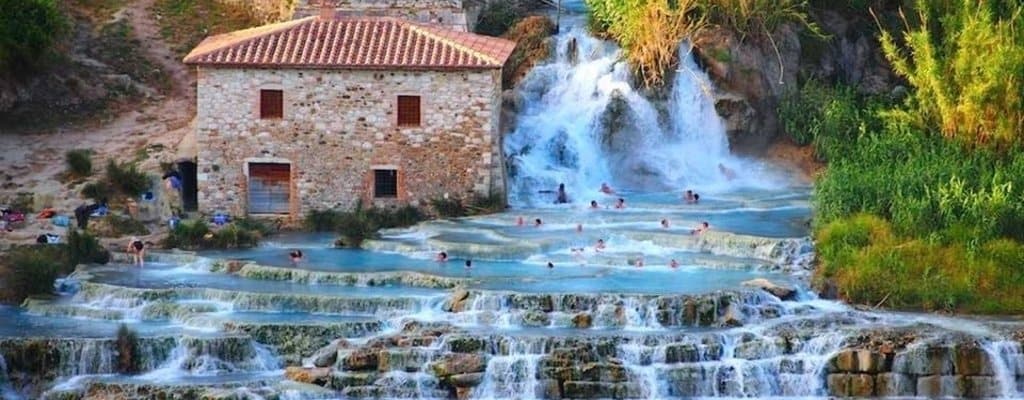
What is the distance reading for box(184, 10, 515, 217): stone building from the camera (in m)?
46.7

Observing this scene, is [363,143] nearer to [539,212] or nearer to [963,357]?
[539,212]

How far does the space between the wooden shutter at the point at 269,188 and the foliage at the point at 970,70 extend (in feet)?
44.5

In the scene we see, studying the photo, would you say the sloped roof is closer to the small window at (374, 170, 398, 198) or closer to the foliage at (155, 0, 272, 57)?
the small window at (374, 170, 398, 198)

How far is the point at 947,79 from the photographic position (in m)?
46.0

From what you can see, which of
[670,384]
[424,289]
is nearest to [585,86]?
[424,289]

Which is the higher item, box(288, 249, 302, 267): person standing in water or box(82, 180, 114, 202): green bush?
box(82, 180, 114, 202): green bush

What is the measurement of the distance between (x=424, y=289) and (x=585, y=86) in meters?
14.1

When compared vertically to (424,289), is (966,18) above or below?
above

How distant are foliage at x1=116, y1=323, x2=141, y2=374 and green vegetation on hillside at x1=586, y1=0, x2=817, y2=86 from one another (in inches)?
778

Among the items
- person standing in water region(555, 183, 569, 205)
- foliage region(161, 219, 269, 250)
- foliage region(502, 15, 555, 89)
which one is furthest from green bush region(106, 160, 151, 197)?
foliage region(502, 15, 555, 89)

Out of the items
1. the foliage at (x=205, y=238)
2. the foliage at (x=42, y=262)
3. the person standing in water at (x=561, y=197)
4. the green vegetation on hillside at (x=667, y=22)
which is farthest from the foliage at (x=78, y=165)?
the green vegetation on hillside at (x=667, y=22)

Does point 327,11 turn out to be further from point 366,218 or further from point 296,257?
point 296,257

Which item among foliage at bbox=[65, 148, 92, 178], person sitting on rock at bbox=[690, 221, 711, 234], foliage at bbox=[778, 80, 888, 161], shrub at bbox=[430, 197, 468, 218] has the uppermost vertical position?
foliage at bbox=[778, 80, 888, 161]

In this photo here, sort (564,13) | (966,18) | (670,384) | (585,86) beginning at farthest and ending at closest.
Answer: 1. (564,13)
2. (585,86)
3. (966,18)
4. (670,384)
